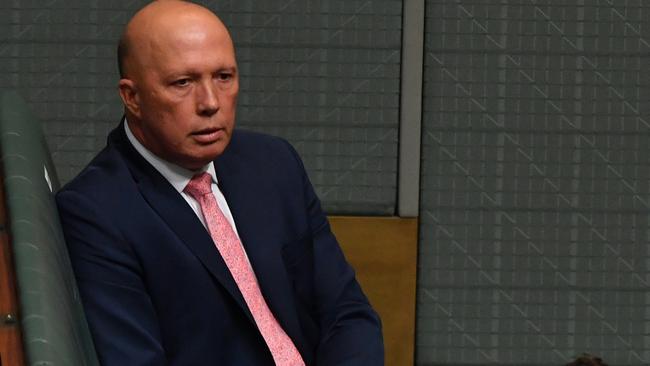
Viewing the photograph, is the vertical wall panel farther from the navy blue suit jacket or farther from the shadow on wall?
the navy blue suit jacket

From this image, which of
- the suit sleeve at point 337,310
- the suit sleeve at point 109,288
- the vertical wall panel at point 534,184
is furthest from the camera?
the vertical wall panel at point 534,184

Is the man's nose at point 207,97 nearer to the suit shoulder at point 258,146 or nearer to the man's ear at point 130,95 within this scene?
the man's ear at point 130,95

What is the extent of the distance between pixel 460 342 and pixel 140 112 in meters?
1.72

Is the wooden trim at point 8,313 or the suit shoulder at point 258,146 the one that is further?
the suit shoulder at point 258,146

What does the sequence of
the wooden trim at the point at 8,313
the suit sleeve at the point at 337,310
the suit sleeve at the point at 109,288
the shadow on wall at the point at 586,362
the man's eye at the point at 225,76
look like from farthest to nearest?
the shadow on wall at the point at 586,362 < the suit sleeve at the point at 337,310 < the man's eye at the point at 225,76 < the suit sleeve at the point at 109,288 < the wooden trim at the point at 8,313

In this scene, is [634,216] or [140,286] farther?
[634,216]

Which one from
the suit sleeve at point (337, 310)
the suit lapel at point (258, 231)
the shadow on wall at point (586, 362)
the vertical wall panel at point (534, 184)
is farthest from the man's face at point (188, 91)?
the vertical wall panel at point (534, 184)

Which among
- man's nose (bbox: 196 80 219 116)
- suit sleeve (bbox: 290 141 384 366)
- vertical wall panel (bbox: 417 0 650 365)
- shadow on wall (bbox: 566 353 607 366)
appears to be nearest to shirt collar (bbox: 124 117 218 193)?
man's nose (bbox: 196 80 219 116)

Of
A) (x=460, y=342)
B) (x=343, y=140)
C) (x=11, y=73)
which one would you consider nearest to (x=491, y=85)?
(x=343, y=140)

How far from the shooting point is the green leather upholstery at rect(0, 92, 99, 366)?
1.66 metres

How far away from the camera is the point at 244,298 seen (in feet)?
7.07

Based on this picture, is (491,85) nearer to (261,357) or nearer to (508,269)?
(508,269)

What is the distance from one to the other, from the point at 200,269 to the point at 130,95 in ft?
0.87

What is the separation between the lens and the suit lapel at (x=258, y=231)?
220 cm
